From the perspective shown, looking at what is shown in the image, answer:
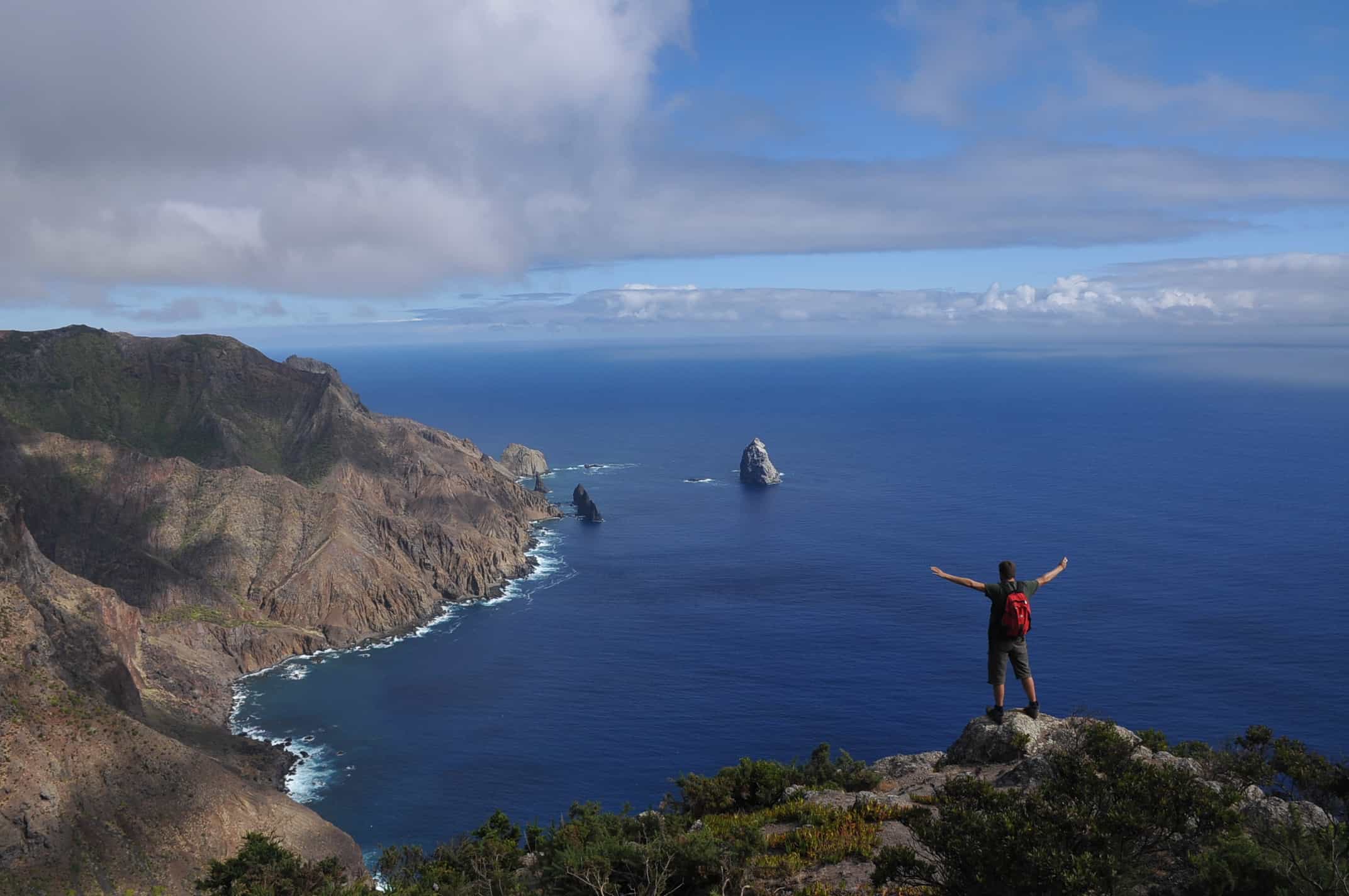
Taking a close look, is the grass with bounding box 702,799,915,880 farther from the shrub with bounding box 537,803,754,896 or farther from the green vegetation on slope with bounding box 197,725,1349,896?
the shrub with bounding box 537,803,754,896

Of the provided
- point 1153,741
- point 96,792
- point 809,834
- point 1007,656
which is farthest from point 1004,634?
point 96,792

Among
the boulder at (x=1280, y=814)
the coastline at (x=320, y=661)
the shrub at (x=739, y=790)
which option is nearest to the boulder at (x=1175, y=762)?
the boulder at (x=1280, y=814)

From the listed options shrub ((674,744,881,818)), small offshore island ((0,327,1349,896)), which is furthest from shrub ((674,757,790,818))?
small offshore island ((0,327,1349,896))

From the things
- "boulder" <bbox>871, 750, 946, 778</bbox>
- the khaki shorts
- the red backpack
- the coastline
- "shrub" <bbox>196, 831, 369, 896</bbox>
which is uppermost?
the red backpack

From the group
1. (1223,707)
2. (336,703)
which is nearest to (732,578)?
(336,703)

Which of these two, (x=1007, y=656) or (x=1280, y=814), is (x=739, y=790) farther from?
(x=1280, y=814)

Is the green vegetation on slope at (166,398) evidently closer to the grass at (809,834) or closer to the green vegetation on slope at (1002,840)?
the green vegetation on slope at (1002,840)
